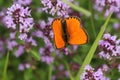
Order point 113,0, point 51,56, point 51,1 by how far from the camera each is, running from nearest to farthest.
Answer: point 51,1
point 113,0
point 51,56

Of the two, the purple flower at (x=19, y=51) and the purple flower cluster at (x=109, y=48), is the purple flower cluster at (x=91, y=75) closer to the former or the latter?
the purple flower cluster at (x=109, y=48)

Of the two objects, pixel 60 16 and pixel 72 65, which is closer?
pixel 60 16

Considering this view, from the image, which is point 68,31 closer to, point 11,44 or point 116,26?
point 11,44

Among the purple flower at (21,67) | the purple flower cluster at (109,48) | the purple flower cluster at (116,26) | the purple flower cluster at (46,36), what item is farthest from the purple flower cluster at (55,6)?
the purple flower cluster at (116,26)

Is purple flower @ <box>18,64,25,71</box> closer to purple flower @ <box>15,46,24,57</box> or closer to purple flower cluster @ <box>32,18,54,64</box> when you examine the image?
purple flower @ <box>15,46,24,57</box>

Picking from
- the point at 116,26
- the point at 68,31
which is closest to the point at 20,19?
the point at 68,31

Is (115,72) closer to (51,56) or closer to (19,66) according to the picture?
(51,56)

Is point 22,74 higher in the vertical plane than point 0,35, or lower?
lower

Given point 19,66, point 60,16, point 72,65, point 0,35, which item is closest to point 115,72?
point 72,65
